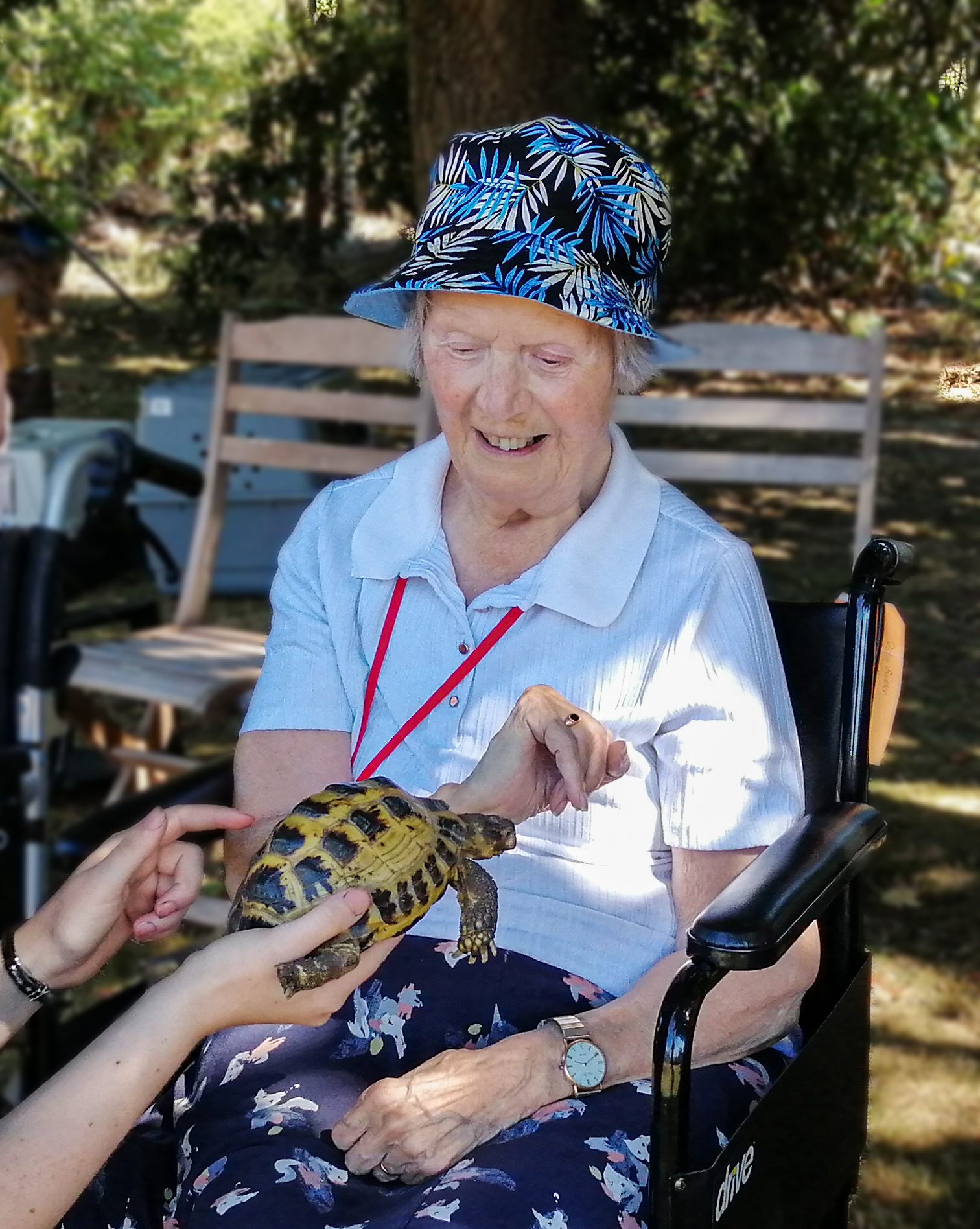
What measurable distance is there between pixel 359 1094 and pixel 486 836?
0.36 meters

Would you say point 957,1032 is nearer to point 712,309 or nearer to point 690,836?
point 690,836

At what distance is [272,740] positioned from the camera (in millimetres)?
1953

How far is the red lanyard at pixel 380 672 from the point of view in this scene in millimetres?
1890

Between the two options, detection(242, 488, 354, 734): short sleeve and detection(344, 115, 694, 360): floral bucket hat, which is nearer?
detection(344, 115, 694, 360): floral bucket hat

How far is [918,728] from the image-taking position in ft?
Answer: 16.6

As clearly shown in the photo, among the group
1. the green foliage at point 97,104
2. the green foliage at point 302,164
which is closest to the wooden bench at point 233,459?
the green foliage at point 302,164

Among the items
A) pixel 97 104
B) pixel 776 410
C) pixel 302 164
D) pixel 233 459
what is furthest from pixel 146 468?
pixel 97 104

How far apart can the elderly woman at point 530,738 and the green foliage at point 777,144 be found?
770 cm

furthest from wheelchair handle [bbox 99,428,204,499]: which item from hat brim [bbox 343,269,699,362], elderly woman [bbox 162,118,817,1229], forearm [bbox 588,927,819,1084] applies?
forearm [bbox 588,927,819,1084]

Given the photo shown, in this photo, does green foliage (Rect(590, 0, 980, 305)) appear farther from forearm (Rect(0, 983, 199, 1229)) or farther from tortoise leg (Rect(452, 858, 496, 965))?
forearm (Rect(0, 983, 199, 1229))

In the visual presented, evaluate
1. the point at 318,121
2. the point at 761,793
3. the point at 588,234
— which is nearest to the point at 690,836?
the point at 761,793

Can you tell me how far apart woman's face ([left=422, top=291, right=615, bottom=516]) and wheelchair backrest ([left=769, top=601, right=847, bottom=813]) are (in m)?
0.37

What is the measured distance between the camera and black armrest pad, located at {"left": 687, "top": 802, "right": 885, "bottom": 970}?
1.41 metres

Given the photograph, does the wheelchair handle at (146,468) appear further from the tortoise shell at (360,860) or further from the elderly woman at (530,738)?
the tortoise shell at (360,860)
